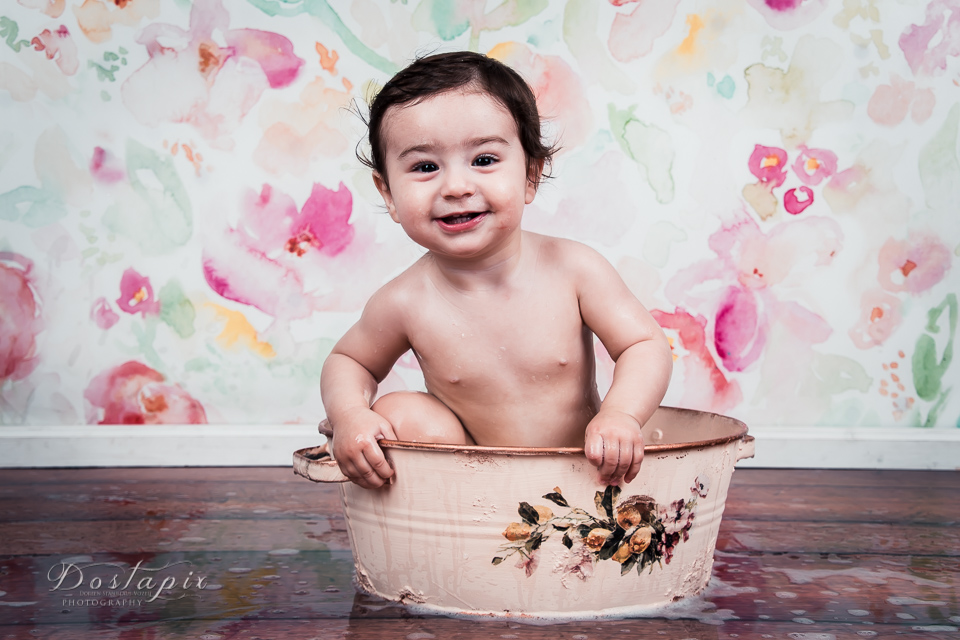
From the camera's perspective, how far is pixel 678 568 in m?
0.81

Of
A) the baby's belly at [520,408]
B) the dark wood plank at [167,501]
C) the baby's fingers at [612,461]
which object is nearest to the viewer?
the baby's fingers at [612,461]

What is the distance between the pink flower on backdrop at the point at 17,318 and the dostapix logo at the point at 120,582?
812 millimetres

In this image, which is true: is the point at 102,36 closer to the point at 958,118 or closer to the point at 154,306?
the point at 154,306

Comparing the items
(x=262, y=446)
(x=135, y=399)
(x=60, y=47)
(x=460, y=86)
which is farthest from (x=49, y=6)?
(x=460, y=86)

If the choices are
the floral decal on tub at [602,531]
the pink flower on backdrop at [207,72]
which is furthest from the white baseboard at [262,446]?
the floral decal on tub at [602,531]

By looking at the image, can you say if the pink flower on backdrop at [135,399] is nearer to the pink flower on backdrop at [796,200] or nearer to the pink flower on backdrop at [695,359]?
the pink flower on backdrop at [695,359]

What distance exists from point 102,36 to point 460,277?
3.57 feet

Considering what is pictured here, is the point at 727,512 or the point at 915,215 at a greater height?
the point at 915,215

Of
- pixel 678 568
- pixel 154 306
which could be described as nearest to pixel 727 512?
pixel 678 568

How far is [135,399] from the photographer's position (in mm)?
1661

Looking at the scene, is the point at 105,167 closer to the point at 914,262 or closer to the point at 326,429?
the point at 326,429

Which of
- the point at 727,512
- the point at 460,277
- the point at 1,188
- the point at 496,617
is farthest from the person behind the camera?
the point at 1,188

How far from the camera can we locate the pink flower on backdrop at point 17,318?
163 centimetres

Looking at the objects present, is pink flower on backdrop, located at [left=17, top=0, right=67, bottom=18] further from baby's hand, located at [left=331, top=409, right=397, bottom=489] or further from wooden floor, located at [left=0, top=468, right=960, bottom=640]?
baby's hand, located at [left=331, top=409, right=397, bottom=489]
